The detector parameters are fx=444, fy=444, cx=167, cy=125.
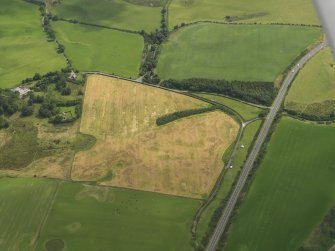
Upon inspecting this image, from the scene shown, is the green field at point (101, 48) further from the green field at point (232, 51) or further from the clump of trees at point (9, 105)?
the clump of trees at point (9, 105)

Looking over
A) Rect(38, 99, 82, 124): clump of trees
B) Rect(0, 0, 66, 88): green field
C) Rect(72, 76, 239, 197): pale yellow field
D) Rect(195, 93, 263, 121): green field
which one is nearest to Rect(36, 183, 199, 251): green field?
Rect(72, 76, 239, 197): pale yellow field

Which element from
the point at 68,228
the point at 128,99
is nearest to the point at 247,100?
the point at 128,99

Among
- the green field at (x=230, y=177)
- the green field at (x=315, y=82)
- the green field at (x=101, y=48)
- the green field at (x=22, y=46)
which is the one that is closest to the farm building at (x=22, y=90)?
the green field at (x=22, y=46)

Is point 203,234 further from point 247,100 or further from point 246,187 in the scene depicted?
point 247,100

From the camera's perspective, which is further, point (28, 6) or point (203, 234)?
point (28, 6)

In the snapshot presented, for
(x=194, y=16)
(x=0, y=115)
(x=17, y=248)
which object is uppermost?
(x=194, y=16)

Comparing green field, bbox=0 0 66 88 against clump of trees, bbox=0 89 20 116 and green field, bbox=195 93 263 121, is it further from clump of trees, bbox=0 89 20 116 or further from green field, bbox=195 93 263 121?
green field, bbox=195 93 263 121
